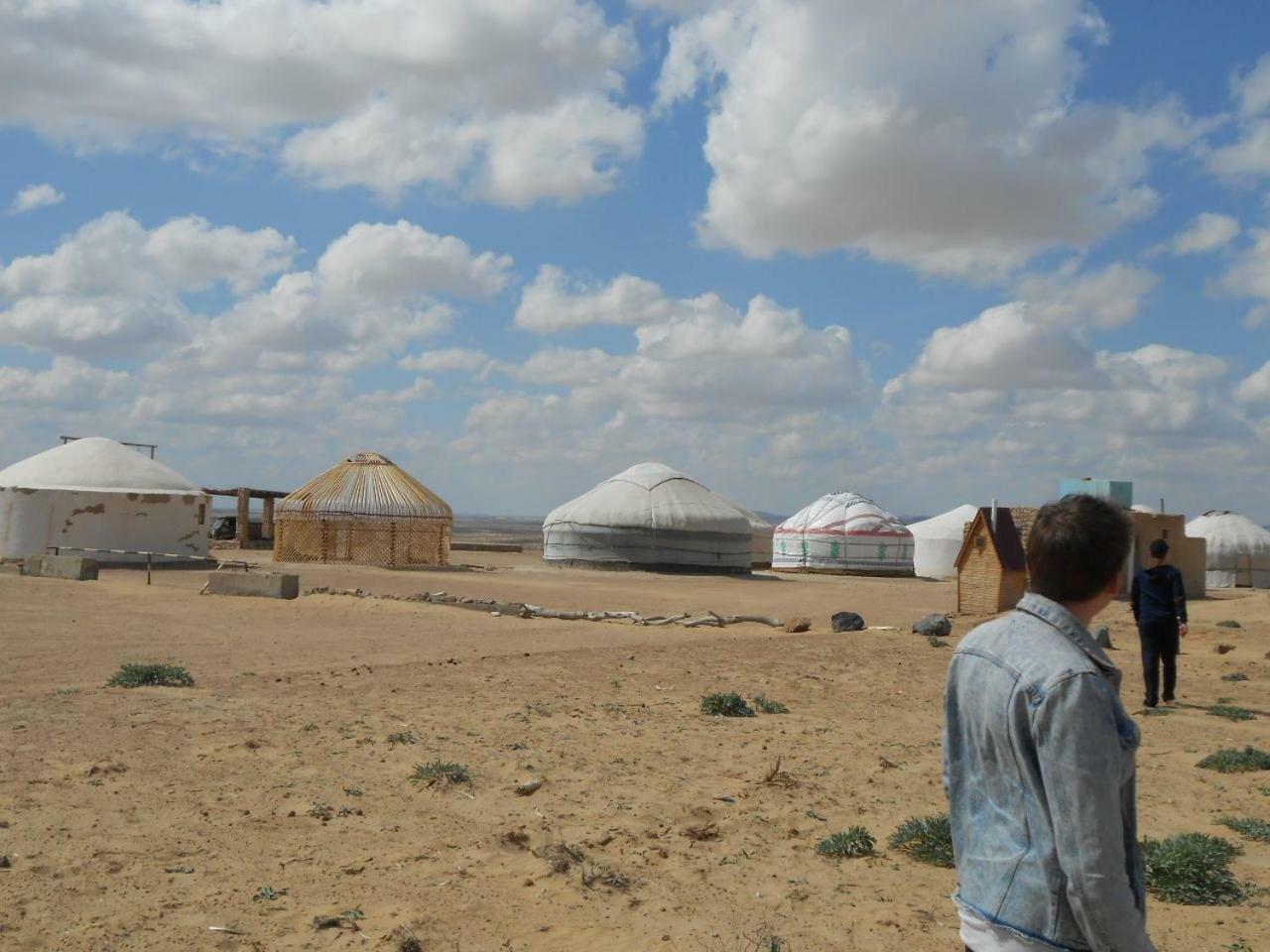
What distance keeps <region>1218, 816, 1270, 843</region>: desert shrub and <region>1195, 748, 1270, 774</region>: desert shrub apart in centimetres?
147

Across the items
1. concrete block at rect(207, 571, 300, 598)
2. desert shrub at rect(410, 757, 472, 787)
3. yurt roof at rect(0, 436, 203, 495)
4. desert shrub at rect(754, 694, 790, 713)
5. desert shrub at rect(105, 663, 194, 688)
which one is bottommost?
desert shrub at rect(754, 694, 790, 713)

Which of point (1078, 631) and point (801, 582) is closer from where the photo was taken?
point (1078, 631)

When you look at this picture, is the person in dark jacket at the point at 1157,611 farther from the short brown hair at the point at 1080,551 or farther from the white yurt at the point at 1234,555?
the white yurt at the point at 1234,555

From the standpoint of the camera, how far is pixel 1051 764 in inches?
78.4

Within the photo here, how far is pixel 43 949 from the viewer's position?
413 centimetres

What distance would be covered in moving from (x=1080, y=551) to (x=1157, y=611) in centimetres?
901

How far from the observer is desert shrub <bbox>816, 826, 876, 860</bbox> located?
5566mm

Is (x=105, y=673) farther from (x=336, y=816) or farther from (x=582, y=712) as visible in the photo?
(x=336, y=816)

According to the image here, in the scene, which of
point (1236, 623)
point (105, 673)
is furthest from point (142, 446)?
point (1236, 623)

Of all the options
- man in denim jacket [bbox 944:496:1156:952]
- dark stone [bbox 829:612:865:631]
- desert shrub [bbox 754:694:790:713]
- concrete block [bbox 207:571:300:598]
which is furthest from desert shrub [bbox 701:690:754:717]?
concrete block [bbox 207:571:300:598]

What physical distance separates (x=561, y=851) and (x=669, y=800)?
1.23m

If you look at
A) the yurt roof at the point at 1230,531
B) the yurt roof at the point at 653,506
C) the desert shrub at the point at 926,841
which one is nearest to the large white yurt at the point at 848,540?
the yurt roof at the point at 653,506

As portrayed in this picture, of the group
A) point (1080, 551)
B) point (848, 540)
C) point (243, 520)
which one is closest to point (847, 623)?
point (1080, 551)

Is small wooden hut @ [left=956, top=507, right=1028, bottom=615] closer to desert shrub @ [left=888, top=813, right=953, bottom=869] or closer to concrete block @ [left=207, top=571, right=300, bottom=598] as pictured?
concrete block @ [left=207, top=571, right=300, bottom=598]
